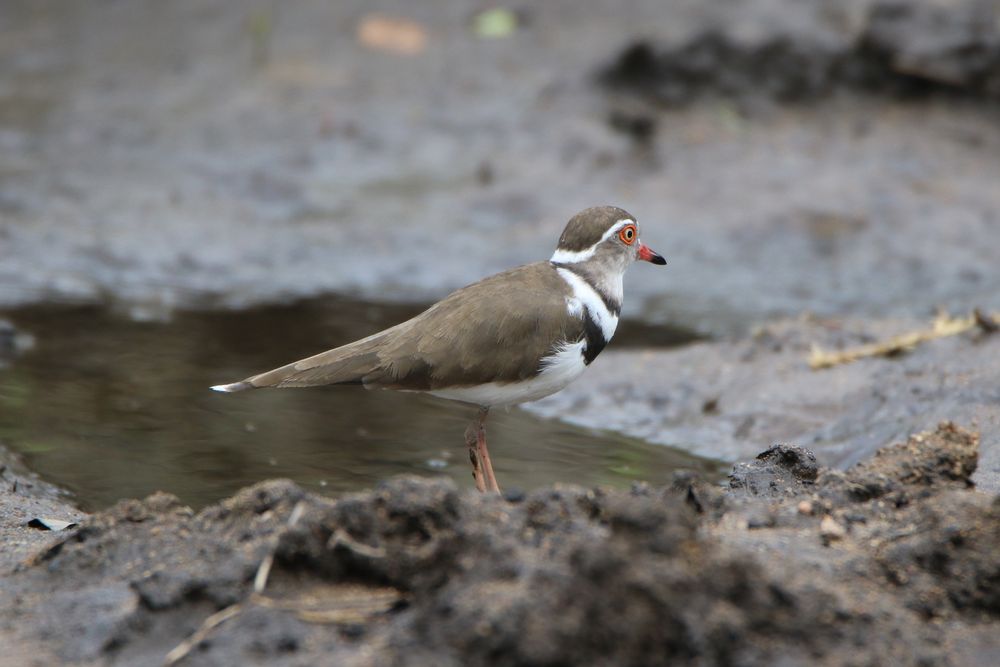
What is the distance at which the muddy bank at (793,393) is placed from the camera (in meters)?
7.06

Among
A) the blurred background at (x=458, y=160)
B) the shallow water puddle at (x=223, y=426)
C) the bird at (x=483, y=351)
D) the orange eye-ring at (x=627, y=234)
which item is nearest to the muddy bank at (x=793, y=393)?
the shallow water puddle at (x=223, y=426)

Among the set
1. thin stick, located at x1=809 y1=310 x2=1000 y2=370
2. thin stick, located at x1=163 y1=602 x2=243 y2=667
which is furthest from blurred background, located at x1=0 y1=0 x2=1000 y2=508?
thin stick, located at x1=163 y1=602 x2=243 y2=667

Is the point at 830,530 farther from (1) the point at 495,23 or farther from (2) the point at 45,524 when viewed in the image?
(1) the point at 495,23

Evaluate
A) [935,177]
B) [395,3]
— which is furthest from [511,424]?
[395,3]

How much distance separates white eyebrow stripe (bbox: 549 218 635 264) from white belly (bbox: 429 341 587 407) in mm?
605

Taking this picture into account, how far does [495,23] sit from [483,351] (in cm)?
775

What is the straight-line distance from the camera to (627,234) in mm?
6734

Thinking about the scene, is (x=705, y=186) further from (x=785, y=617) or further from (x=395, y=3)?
(x=785, y=617)

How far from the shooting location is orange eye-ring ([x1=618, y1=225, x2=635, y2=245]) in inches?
264

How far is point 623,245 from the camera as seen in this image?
22.1 ft

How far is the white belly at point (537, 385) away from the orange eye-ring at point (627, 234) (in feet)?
2.71

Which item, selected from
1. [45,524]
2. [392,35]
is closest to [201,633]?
[45,524]

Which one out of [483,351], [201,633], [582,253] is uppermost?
[582,253]

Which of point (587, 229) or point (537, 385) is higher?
point (587, 229)
